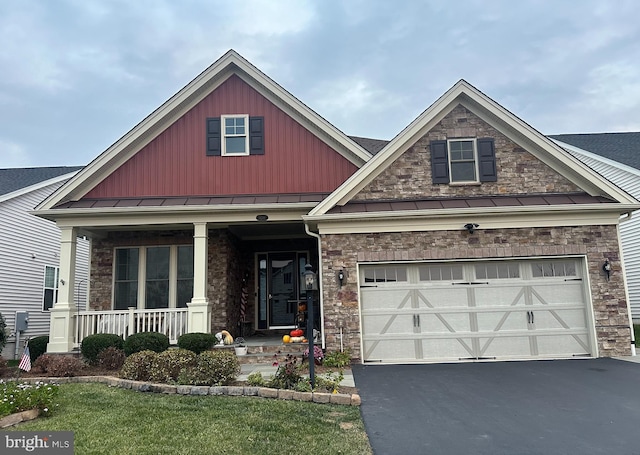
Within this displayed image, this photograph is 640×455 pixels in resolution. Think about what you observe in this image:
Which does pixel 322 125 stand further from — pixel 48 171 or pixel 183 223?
pixel 48 171

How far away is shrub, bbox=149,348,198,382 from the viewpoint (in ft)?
25.7

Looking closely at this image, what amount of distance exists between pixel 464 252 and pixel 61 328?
9.37 metres

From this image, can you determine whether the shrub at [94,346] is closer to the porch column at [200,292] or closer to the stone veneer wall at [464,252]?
the porch column at [200,292]

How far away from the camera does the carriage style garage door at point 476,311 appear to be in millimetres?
10125

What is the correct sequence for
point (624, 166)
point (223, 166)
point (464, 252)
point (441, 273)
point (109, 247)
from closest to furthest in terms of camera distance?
point (464, 252) < point (441, 273) < point (223, 166) < point (109, 247) < point (624, 166)

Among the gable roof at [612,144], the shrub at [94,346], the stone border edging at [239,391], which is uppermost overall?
the gable roof at [612,144]

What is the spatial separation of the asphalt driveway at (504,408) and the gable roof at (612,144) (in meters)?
11.5

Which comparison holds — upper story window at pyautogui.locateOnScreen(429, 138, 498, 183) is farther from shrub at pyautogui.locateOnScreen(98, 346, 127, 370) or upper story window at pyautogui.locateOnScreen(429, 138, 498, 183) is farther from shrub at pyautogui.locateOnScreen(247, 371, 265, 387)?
shrub at pyautogui.locateOnScreen(98, 346, 127, 370)

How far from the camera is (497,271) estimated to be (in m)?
10.4

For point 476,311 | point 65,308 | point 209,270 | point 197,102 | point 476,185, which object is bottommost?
point 476,311

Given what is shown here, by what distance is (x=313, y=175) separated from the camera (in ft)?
40.5

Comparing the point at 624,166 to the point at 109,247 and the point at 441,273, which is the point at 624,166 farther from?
the point at 109,247

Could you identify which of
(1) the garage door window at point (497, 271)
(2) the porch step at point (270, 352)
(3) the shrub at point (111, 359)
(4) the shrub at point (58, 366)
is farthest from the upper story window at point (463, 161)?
(4) the shrub at point (58, 366)

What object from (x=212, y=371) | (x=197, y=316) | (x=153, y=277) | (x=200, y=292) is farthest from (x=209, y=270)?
(x=212, y=371)
